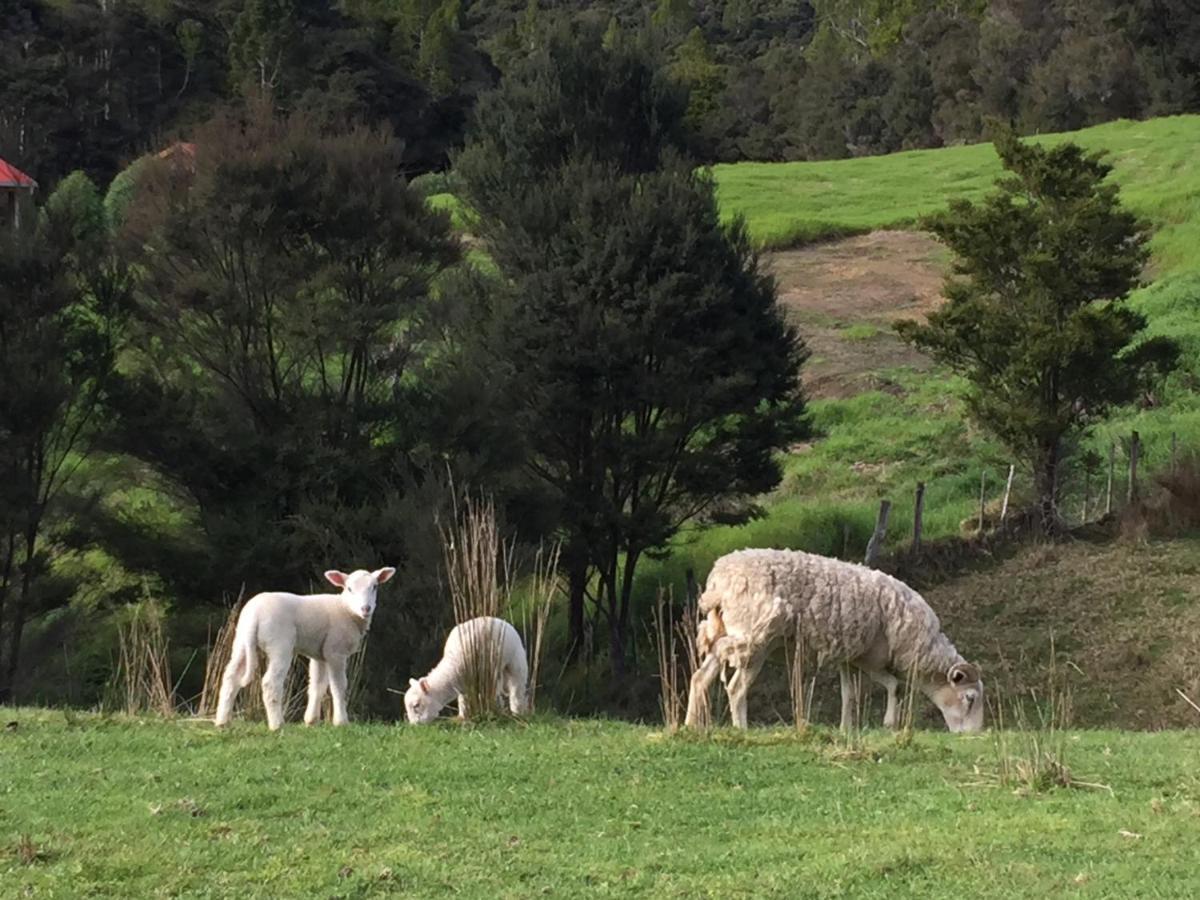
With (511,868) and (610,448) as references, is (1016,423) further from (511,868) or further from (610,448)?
(511,868)

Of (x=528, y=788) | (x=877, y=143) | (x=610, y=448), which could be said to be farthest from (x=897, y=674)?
(x=877, y=143)

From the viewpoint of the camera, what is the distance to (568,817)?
759cm

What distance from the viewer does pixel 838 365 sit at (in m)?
35.4

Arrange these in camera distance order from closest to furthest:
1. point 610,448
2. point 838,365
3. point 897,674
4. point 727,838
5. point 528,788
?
point 727,838
point 528,788
point 897,674
point 610,448
point 838,365

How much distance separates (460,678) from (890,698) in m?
3.86

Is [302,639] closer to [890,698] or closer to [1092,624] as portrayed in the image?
[890,698]

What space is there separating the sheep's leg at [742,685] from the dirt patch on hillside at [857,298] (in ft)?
69.1

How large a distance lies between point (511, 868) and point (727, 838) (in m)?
1.17

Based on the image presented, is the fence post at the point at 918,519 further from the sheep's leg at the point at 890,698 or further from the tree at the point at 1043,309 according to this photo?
the sheep's leg at the point at 890,698

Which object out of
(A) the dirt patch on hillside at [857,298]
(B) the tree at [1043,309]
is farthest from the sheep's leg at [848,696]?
(A) the dirt patch on hillside at [857,298]

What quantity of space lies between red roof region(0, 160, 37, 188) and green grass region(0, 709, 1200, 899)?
70.7ft

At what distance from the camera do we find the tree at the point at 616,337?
68.8 ft

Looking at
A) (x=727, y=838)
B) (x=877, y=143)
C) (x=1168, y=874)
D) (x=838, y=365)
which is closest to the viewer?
(x=1168, y=874)

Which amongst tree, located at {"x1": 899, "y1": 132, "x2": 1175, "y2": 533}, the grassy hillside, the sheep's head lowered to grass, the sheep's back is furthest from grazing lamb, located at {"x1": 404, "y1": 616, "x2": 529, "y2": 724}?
the grassy hillside
